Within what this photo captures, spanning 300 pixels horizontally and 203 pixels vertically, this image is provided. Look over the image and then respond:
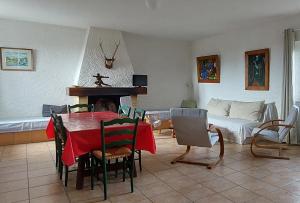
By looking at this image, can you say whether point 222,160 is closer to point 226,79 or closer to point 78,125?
point 78,125

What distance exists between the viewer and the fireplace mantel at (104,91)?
5.35 metres

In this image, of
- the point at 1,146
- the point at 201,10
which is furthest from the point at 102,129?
the point at 1,146

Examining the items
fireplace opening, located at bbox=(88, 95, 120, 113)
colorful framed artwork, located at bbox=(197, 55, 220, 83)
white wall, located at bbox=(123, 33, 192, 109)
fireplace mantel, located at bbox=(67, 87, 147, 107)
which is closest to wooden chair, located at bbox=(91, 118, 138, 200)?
fireplace mantel, located at bbox=(67, 87, 147, 107)

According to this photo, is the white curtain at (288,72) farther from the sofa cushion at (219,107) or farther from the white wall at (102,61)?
the white wall at (102,61)

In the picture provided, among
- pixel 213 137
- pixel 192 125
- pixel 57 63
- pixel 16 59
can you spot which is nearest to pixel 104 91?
pixel 57 63

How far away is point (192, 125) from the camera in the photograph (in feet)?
11.7

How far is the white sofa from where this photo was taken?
477cm

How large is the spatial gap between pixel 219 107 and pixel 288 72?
1.71 metres

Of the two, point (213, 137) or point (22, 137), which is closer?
point (213, 137)

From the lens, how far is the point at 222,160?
12.8 ft

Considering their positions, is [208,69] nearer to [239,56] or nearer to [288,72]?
[239,56]

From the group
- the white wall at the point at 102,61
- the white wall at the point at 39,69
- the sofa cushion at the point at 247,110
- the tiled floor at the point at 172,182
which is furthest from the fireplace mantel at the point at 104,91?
the sofa cushion at the point at 247,110

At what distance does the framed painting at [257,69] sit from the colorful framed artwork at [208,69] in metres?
0.94

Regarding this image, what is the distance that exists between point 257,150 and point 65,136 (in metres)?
3.36
